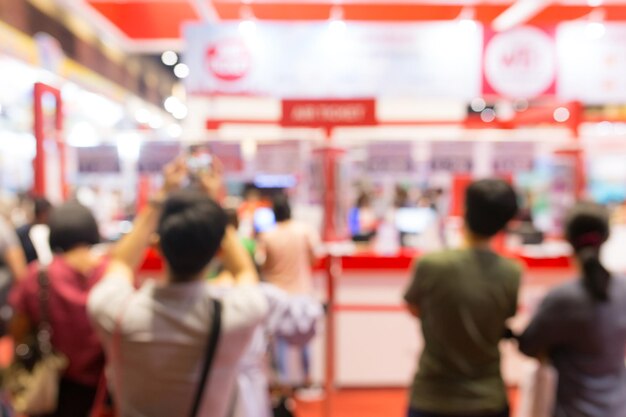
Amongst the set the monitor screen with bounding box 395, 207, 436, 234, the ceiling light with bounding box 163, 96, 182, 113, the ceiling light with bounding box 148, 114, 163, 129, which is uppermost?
the ceiling light with bounding box 163, 96, 182, 113

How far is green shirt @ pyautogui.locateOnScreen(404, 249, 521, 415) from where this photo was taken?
88.4 inches

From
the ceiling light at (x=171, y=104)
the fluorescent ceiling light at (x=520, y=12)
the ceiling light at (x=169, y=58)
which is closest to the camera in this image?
the fluorescent ceiling light at (x=520, y=12)

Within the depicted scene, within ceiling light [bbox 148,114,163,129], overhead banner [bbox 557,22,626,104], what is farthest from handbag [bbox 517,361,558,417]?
ceiling light [bbox 148,114,163,129]

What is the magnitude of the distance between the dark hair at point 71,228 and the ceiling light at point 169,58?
14.0m

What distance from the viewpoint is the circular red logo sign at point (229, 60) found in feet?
24.0

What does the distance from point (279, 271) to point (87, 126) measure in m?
8.91

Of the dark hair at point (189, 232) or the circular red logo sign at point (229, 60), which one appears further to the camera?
the circular red logo sign at point (229, 60)

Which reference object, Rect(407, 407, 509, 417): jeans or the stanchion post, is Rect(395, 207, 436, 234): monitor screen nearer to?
the stanchion post

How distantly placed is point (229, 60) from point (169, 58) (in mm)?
9968

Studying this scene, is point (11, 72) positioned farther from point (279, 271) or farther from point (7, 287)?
point (7, 287)

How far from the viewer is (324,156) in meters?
4.97

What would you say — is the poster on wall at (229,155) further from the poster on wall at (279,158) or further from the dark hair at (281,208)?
the dark hair at (281,208)

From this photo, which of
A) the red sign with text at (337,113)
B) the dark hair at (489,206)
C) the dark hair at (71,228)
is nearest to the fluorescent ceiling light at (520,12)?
the red sign with text at (337,113)

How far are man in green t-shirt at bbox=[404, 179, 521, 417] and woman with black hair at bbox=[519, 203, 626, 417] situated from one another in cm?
→ 13
